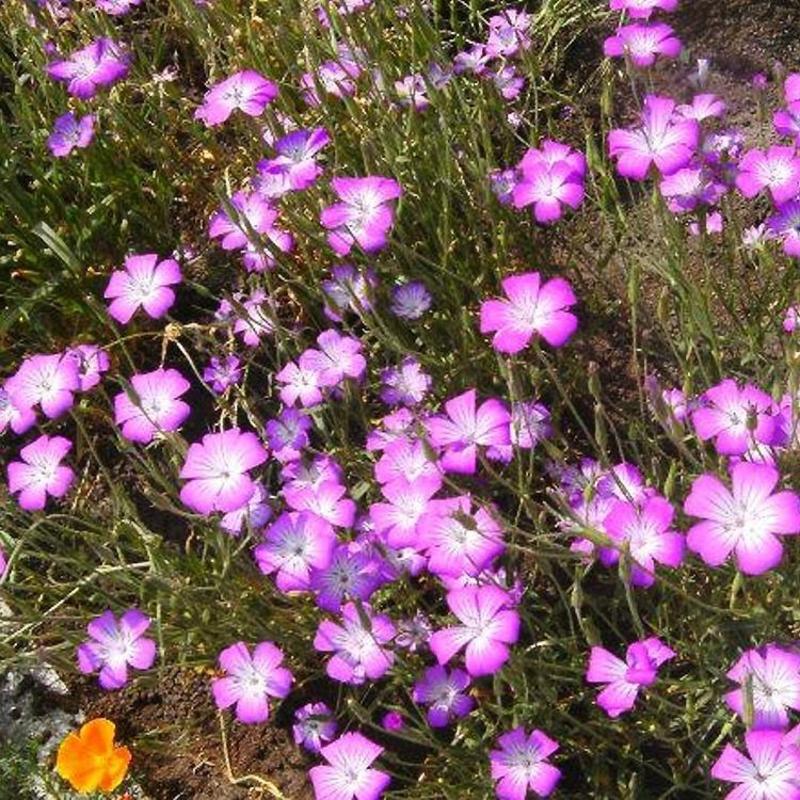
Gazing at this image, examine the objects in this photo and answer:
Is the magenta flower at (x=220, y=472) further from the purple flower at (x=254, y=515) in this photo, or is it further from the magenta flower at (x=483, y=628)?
the magenta flower at (x=483, y=628)

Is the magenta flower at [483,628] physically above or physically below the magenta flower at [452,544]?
below

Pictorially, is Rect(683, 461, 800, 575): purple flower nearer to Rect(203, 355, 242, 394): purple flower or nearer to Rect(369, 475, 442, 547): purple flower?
Rect(369, 475, 442, 547): purple flower

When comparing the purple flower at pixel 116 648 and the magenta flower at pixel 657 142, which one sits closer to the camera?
the purple flower at pixel 116 648

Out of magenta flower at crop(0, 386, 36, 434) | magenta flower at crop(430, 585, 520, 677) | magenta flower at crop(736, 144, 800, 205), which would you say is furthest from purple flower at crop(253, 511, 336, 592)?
magenta flower at crop(736, 144, 800, 205)

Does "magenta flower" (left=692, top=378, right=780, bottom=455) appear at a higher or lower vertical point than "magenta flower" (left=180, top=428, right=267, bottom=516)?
higher

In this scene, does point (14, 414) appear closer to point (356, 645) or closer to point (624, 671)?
point (356, 645)

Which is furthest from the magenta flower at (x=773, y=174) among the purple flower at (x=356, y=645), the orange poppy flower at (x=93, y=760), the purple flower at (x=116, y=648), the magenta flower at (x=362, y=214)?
the orange poppy flower at (x=93, y=760)

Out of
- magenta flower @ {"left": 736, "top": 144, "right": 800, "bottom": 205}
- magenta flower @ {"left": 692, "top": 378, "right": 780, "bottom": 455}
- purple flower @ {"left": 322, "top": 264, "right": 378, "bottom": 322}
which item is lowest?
magenta flower @ {"left": 692, "top": 378, "right": 780, "bottom": 455}

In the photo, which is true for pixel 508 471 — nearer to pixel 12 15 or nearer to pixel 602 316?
pixel 602 316
